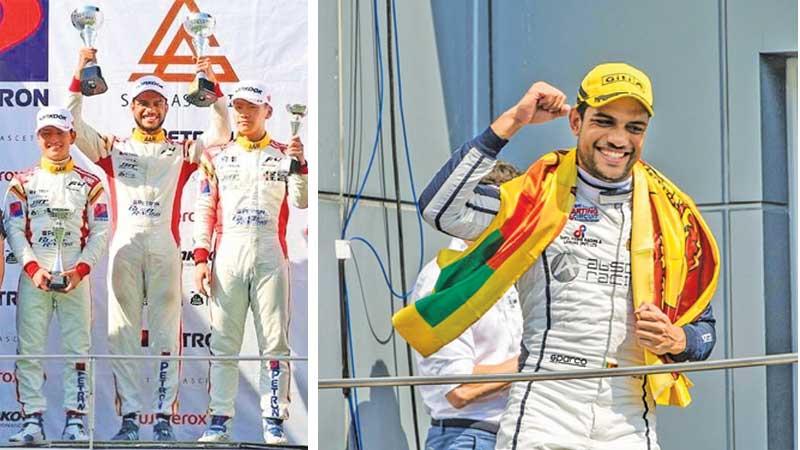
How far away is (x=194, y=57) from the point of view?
6.93 metres

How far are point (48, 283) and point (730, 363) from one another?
14.3 feet

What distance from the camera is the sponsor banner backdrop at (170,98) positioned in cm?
660

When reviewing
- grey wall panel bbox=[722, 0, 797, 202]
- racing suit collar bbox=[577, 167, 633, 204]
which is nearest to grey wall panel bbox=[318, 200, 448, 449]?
racing suit collar bbox=[577, 167, 633, 204]

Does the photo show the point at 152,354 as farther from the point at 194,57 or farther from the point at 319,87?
the point at 319,87

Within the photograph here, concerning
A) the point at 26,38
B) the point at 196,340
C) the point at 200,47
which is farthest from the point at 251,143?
the point at 26,38

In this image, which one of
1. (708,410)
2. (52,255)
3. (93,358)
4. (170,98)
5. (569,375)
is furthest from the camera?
(170,98)

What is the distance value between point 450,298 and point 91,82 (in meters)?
4.57

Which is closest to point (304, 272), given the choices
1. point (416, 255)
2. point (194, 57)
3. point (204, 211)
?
point (204, 211)

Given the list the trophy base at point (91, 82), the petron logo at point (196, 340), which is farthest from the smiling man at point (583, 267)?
the trophy base at point (91, 82)

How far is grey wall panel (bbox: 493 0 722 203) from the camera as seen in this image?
99.0 inches

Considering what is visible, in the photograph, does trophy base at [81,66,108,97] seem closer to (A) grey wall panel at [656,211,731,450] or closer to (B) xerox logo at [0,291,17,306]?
(B) xerox logo at [0,291,17,306]

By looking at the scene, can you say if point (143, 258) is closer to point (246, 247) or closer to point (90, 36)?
point (246, 247)

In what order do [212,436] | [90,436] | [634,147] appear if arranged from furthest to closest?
[212,436], [90,436], [634,147]

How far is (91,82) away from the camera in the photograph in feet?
22.3
